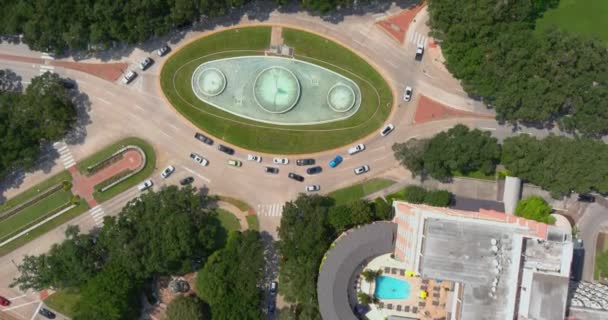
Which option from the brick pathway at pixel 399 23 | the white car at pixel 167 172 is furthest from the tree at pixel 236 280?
the brick pathway at pixel 399 23

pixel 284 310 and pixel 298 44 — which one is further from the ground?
pixel 298 44

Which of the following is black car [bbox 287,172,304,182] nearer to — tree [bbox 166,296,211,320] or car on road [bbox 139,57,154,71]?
tree [bbox 166,296,211,320]

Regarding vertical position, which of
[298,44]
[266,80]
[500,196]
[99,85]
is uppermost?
[298,44]

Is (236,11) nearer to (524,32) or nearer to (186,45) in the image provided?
(186,45)

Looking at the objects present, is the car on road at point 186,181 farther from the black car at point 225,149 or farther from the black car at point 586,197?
the black car at point 586,197

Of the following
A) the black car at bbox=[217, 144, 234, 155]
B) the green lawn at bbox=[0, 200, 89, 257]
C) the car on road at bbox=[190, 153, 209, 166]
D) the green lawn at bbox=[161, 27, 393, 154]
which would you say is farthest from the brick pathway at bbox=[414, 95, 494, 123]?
the green lawn at bbox=[0, 200, 89, 257]

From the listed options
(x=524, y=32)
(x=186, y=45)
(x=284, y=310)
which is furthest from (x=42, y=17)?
(x=524, y=32)

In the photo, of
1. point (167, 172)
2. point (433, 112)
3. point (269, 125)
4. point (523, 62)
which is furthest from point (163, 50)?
point (523, 62)
